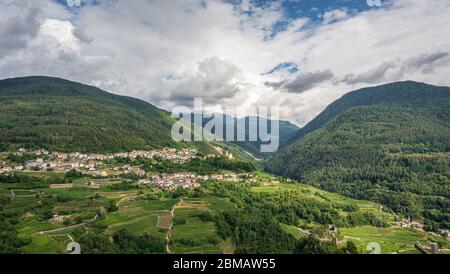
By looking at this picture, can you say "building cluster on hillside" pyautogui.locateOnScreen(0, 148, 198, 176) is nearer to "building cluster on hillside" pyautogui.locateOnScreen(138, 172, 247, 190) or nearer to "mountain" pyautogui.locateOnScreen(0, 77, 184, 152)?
"mountain" pyautogui.locateOnScreen(0, 77, 184, 152)

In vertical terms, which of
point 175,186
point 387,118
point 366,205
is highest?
point 387,118

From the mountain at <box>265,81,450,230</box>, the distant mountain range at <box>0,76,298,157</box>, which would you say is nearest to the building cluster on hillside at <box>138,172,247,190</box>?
Result: the distant mountain range at <box>0,76,298,157</box>

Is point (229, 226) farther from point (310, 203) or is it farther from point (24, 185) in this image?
point (24, 185)

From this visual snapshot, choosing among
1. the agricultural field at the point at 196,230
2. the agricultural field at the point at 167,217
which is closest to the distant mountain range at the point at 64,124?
the agricultural field at the point at 167,217

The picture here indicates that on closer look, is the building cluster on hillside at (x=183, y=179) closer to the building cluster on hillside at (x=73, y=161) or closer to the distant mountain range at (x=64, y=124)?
the building cluster on hillside at (x=73, y=161)

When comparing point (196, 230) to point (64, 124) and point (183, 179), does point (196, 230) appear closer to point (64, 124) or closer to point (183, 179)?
point (183, 179)
